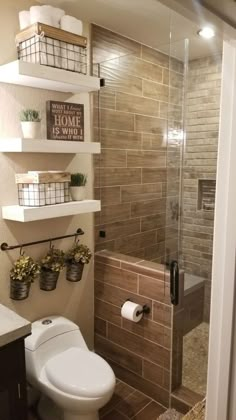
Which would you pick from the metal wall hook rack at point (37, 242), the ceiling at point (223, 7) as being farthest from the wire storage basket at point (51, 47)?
the ceiling at point (223, 7)

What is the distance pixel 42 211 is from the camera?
5.96 ft

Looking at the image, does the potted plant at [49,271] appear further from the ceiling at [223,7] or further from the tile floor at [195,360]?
the ceiling at [223,7]

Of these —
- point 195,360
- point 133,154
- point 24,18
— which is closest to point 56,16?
point 24,18

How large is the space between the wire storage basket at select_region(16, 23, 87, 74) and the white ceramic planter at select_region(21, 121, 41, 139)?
33 centimetres

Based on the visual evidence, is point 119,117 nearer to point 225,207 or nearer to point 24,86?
point 24,86

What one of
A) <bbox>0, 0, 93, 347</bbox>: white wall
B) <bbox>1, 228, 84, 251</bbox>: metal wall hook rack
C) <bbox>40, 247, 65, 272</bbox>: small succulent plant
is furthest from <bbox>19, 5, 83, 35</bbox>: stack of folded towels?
<bbox>40, 247, 65, 272</bbox>: small succulent plant

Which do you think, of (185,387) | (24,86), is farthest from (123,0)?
(185,387)

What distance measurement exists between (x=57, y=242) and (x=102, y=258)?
1.31 ft

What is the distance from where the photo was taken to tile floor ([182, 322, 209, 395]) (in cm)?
207

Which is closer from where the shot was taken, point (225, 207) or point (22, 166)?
point (225, 207)

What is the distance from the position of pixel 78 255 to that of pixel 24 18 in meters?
1.47

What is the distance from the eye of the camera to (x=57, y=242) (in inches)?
86.7

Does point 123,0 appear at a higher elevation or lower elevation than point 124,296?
higher

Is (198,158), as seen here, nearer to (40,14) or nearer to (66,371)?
(40,14)
